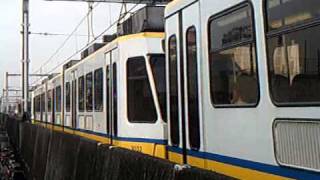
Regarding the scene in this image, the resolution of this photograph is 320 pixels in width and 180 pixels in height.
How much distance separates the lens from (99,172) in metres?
7.88

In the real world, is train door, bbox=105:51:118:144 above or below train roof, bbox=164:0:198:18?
below

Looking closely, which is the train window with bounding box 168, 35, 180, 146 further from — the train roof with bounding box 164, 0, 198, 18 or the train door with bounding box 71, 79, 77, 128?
the train door with bounding box 71, 79, 77, 128

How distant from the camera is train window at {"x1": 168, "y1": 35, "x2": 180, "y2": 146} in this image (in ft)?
25.6

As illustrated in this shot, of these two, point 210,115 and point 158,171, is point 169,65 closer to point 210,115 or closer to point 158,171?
point 210,115

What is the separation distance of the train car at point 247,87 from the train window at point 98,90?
5.81 metres

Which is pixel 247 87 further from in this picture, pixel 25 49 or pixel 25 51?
pixel 25 51

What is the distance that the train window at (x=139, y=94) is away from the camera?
1126 cm

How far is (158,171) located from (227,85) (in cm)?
134

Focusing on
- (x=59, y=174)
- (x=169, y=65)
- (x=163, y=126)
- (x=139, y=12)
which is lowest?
(x=59, y=174)

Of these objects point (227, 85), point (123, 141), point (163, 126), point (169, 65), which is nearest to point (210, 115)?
point (227, 85)

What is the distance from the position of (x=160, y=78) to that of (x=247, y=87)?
573 centimetres

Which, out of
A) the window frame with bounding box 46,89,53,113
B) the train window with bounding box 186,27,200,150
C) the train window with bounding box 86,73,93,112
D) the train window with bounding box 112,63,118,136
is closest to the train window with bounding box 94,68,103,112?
the train window with bounding box 86,73,93,112

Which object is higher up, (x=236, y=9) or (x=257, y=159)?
(x=236, y=9)

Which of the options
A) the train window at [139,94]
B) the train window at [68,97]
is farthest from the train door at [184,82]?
the train window at [68,97]
